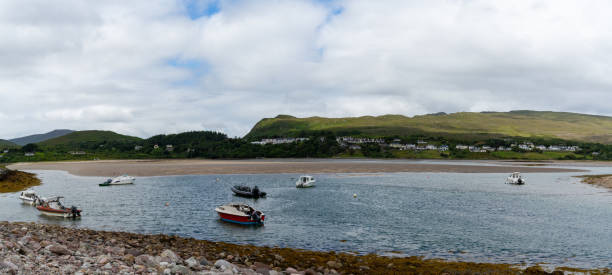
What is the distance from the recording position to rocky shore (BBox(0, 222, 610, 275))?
1627 cm

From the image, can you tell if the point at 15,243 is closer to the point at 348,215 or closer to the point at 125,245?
the point at 125,245

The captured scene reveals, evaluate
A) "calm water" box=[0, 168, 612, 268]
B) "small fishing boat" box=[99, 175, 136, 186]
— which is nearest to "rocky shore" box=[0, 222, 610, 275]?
"calm water" box=[0, 168, 612, 268]

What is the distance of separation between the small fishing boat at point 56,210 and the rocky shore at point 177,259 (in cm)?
1454

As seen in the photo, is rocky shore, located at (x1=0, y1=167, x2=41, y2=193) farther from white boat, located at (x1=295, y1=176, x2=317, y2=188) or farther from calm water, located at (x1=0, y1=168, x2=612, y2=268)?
white boat, located at (x1=295, y1=176, x2=317, y2=188)

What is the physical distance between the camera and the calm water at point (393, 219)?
30.1 meters

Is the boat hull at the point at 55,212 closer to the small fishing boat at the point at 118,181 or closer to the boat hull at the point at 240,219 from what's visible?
the boat hull at the point at 240,219

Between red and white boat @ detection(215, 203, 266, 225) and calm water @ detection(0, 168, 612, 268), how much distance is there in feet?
3.06

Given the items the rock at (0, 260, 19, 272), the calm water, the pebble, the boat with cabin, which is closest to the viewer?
the rock at (0, 260, 19, 272)

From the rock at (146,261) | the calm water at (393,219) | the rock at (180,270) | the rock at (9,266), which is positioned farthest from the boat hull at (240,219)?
the rock at (9,266)

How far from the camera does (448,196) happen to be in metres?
Result: 60.7

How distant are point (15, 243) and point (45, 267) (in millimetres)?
4575

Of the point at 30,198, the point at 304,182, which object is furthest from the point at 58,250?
the point at 304,182

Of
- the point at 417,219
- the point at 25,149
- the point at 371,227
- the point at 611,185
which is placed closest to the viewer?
the point at 371,227

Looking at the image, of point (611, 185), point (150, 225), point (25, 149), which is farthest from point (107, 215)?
point (25, 149)
